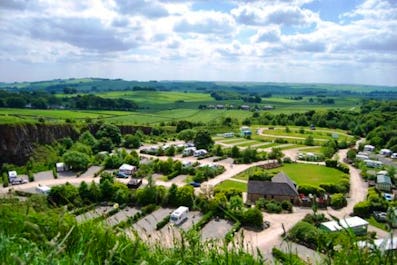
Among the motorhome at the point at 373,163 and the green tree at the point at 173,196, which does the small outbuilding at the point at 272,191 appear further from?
the motorhome at the point at 373,163

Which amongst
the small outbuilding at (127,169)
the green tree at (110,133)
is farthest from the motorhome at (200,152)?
the green tree at (110,133)

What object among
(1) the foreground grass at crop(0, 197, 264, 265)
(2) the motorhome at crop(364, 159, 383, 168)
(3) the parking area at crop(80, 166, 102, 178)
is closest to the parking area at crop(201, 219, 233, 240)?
(1) the foreground grass at crop(0, 197, 264, 265)

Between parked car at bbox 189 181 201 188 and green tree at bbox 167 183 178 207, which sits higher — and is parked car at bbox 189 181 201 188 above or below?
below

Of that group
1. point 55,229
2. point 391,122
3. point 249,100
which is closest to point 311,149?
point 391,122

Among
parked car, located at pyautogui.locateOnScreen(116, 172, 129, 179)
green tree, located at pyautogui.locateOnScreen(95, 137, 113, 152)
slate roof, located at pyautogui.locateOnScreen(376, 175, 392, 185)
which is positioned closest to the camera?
slate roof, located at pyautogui.locateOnScreen(376, 175, 392, 185)

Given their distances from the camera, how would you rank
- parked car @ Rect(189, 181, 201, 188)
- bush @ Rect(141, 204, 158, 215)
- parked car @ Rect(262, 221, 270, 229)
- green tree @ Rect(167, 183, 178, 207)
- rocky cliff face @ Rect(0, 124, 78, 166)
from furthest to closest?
1. rocky cliff face @ Rect(0, 124, 78, 166)
2. parked car @ Rect(189, 181, 201, 188)
3. green tree @ Rect(167, 183, 178, 207)
4. bush @ Rect(141, 204, 158, 215)
5. parked car @ Rect(262, 221, 270, 229)

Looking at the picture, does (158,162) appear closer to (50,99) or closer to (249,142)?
(249,142)

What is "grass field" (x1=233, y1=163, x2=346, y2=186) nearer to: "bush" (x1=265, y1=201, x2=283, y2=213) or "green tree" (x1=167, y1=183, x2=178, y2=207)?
"bush" (x1=265, y1=201, x2=283, y2=213)

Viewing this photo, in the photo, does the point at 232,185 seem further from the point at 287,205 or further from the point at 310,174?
the point at 310,174
